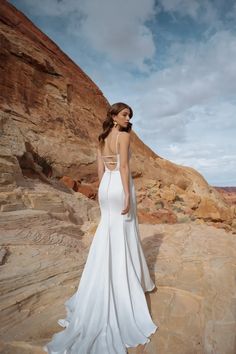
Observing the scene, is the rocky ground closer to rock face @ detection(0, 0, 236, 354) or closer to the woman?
rock face @ detection(0, 0, 236, 354)

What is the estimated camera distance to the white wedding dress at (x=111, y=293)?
103 inches

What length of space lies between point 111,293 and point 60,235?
10.6 ft

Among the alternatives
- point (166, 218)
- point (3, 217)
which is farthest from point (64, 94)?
point (3, 217)

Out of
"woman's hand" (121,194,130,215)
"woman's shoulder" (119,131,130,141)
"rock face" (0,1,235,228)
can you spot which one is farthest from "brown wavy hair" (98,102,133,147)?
"rock face" (0,1,235,228)

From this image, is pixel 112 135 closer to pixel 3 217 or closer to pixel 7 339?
pixel 7 339

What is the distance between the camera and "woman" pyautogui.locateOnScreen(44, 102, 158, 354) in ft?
8.64

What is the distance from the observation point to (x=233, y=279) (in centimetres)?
404

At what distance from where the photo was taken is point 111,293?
2.94 m

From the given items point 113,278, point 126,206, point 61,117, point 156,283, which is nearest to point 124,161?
point 126,206

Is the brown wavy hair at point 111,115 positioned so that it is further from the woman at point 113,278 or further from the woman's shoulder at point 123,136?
the woman's shoulder at point 123,136

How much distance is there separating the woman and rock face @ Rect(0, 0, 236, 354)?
9.4 inches

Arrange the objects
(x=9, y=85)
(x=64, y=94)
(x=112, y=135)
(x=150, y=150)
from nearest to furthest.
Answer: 1. (x=112, y=135)
2. (x=9, y=85)
3. (x=64, y=94)
4. (x=150, y=150)

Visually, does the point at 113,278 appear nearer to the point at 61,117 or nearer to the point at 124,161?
the point at 124,161

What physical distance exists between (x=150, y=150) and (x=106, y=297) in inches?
888
